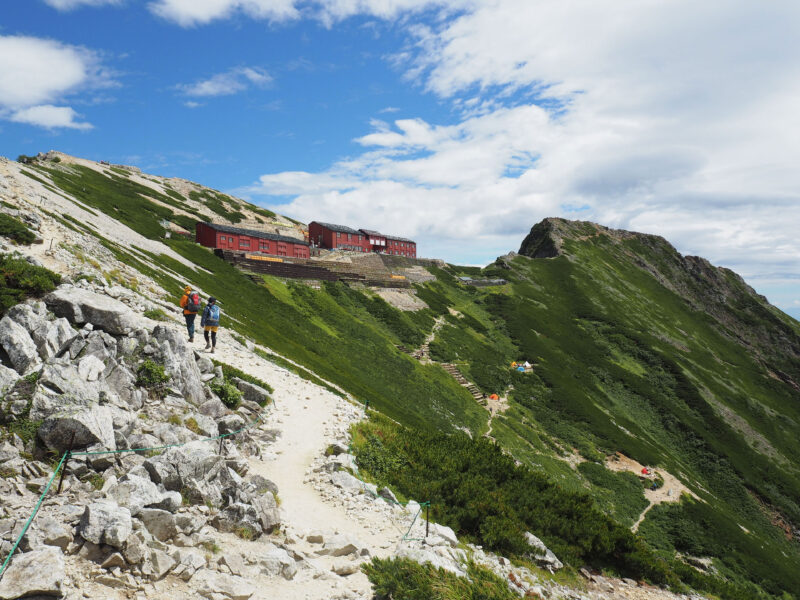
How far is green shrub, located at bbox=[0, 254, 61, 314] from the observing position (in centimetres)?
1463

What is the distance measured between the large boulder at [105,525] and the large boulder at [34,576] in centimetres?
79

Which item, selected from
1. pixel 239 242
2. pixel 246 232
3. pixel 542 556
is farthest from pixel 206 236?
pixel 542 556

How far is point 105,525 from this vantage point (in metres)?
8.92

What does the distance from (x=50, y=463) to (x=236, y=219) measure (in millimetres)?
116369

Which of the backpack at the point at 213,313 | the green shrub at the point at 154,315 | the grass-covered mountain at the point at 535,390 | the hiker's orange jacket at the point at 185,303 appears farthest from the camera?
the backpack at the point at 213,313

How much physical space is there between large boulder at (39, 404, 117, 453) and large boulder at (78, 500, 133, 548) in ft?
8.24

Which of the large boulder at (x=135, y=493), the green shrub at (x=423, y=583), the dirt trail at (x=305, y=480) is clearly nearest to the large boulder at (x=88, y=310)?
the dirt trail at (x=305, y=480)

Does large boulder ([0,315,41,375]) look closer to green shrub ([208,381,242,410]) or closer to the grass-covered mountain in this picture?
green shrub ([208,381,242,410])

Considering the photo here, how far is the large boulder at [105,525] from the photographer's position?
28.6ft

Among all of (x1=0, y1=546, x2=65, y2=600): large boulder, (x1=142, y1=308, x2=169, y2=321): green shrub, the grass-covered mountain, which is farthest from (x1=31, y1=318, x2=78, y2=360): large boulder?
the grass-covered mountain

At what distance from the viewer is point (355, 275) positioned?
7331cm

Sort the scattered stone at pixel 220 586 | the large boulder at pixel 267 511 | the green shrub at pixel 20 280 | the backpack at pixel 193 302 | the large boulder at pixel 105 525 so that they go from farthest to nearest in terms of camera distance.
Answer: the backpack at pixel 193 302 → the green shrub at pixel 20 280 → the large boulder at pixel 267 511 → the scattered stone at pixel 220 586 → the large boulder at pixel 105 525

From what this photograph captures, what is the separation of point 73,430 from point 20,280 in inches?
311

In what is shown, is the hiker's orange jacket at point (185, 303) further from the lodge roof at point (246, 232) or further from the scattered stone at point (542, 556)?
the lodge roof at point (246, 232)
